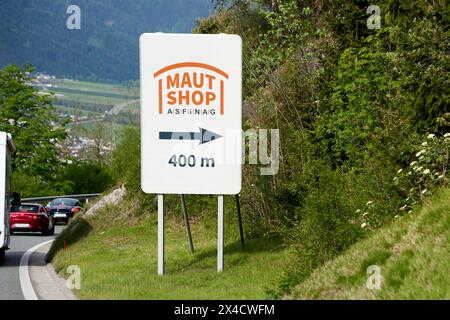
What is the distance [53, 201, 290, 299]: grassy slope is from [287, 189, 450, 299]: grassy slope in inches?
74.6

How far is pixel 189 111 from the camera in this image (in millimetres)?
18344

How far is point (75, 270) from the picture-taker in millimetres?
18281

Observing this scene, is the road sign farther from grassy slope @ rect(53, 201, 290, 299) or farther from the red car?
the red car

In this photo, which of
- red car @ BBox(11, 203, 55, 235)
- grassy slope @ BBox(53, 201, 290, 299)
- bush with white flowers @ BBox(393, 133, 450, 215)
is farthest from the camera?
red car @ BBox(11, 203, 55, 235)

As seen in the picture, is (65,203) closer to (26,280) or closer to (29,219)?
(29,219)

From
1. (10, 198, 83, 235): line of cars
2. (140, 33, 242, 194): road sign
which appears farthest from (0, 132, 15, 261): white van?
(10, 198, 83, 235): line of cars

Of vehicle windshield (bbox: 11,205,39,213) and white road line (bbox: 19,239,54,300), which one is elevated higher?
vehicle windshield (bbox: 11,205,39,213)

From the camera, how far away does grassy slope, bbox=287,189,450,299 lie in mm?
10016

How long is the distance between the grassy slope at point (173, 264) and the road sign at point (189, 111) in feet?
5.49

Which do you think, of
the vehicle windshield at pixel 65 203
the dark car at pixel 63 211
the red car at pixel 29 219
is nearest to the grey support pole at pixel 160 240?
the red car at pixel 29 219

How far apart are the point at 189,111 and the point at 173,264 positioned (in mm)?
3388

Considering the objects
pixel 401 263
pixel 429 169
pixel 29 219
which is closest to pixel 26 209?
pixel 29 219
